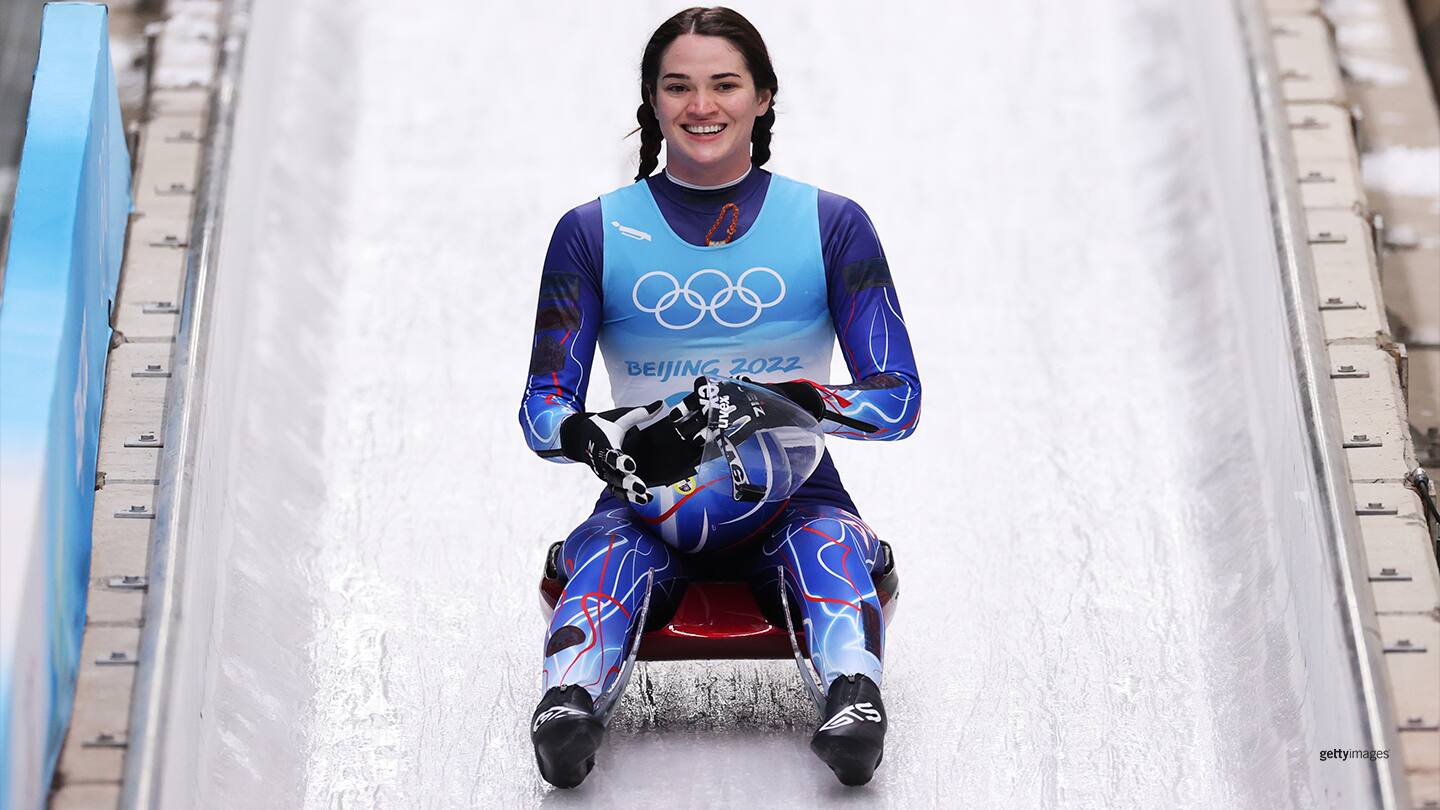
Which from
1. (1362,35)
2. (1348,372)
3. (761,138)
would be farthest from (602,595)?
(1362,35)

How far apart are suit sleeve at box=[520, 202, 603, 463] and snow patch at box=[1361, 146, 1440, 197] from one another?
2563 millimetres

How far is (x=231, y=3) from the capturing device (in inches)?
220

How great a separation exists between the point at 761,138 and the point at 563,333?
1.87 feet

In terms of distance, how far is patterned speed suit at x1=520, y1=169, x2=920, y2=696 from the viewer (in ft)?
12.0

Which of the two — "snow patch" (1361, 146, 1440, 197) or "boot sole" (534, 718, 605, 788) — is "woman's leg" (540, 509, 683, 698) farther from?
"snow patch" (1361, 146, 1440, 197)

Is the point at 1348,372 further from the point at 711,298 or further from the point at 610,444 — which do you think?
the point at 610,444

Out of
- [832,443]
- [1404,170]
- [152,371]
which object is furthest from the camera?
[1404,170]

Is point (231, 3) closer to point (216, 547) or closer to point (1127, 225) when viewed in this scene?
point (216, 547)

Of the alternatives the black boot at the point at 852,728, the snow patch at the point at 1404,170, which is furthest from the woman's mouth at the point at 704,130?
the snow patch at the point at 1404,170

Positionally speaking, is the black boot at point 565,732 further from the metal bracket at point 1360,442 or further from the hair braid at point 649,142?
the metal bracket at point 1360,442

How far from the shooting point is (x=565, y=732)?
339cm

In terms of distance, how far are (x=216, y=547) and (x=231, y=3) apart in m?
2.00

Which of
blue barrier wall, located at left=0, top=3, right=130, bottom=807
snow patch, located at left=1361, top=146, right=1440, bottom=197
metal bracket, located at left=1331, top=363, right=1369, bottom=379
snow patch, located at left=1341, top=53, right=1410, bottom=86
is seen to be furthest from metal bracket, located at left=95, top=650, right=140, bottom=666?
snow patch, located at left=1341, top=53, right=1410, bottom=86

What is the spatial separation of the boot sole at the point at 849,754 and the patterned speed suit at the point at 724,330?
0.22 meters
